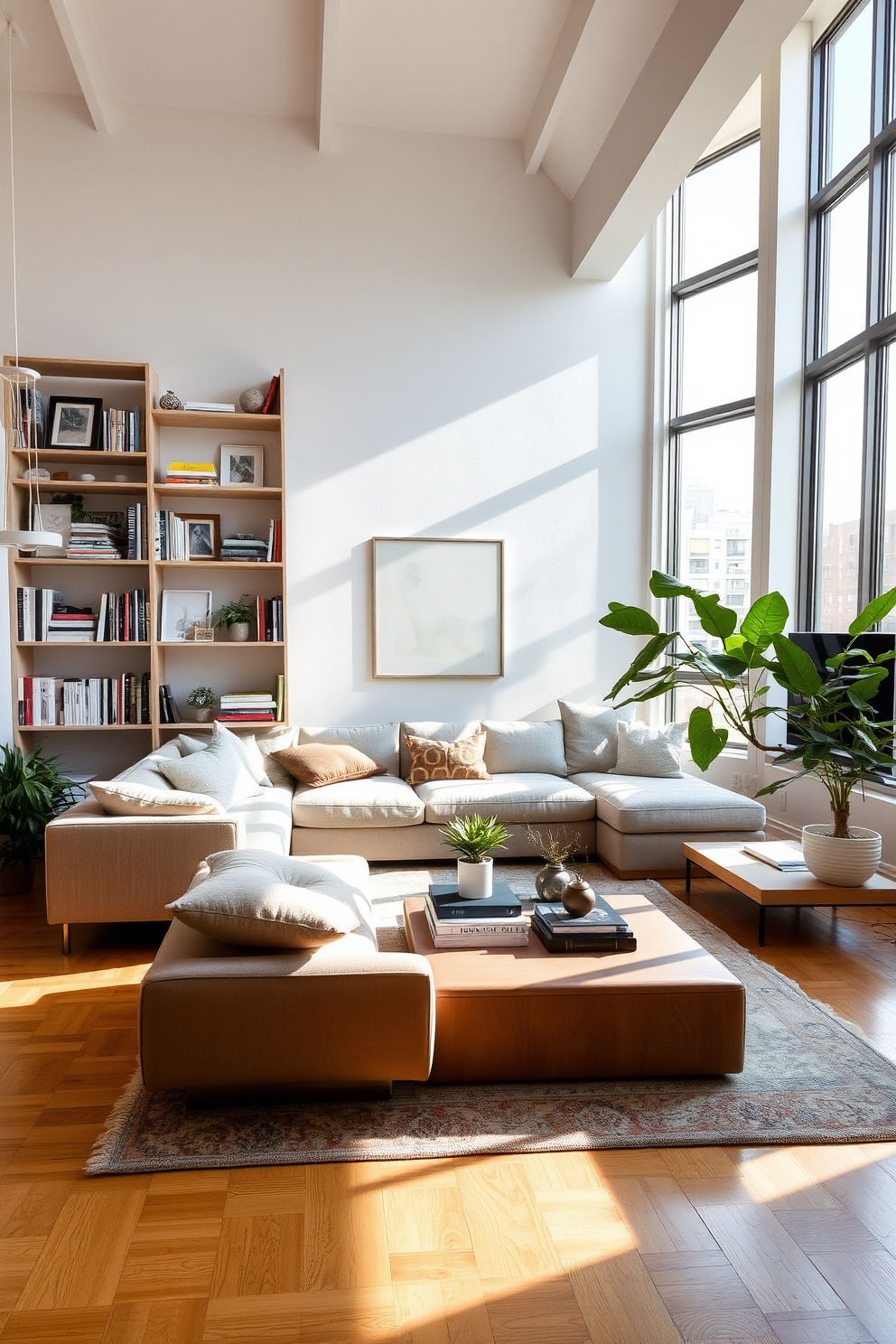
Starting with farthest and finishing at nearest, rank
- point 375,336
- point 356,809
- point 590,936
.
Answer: point 375,336, point 356,809, point 590,936

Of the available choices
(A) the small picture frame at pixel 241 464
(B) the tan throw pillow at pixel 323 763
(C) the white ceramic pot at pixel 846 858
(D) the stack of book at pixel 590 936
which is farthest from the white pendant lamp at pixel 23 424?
(C) the white ceramic pot at pixel 846 858

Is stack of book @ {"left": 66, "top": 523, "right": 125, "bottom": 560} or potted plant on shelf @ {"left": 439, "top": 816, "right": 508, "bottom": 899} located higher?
stack of book @ {"left": 66, "top": 523, "right": 125, "bottom": 560}

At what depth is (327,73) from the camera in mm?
5016

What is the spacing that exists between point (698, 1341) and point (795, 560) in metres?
4.54

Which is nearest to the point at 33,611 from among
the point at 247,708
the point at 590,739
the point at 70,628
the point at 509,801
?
the point at 70,628

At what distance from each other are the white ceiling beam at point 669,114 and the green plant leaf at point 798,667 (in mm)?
2552

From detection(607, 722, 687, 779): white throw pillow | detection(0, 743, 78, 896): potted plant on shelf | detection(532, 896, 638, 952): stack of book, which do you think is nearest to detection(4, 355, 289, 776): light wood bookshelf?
detection(0, 743, 78, 896): potted plant on shelf

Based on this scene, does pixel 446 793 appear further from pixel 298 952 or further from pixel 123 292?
pixel 123 292

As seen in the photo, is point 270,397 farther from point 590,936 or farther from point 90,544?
point 590,936

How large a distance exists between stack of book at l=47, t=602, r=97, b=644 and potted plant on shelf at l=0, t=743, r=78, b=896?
0.78 meters

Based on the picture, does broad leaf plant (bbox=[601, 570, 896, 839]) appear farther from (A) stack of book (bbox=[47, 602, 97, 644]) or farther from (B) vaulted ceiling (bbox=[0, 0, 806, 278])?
(A) stack of book (bbox=[47, 602, 97, 644])

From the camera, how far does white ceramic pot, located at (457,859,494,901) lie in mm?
3074

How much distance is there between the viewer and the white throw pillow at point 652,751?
5.42 metres

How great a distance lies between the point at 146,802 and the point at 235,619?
1.99 m
